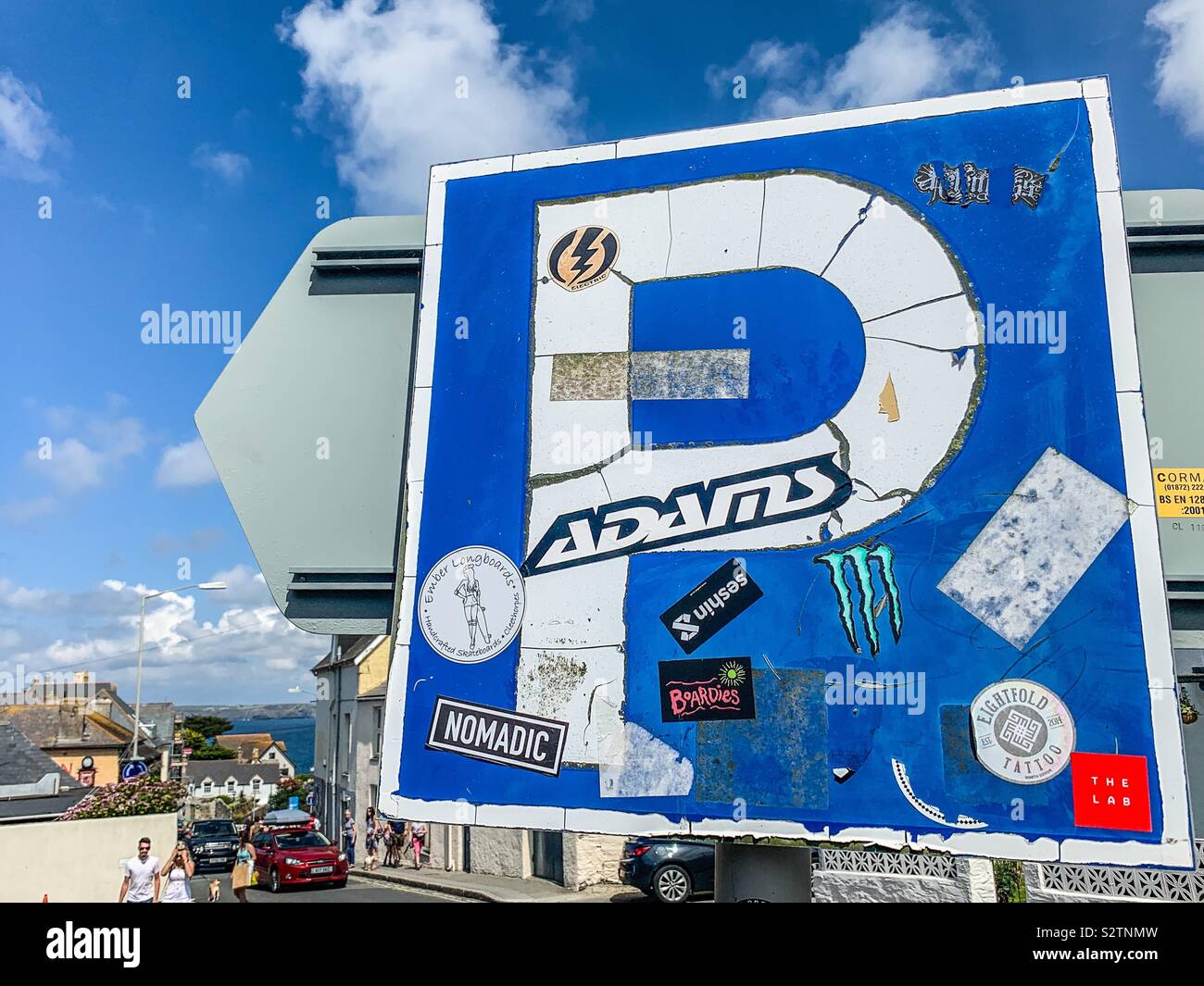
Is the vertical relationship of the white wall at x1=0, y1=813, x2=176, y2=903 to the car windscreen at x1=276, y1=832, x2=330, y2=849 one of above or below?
above

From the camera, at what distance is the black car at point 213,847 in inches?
918

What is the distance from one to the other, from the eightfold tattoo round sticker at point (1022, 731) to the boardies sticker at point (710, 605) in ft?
4.05

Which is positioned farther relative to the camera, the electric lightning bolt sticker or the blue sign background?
the electric lightning bolt sticker

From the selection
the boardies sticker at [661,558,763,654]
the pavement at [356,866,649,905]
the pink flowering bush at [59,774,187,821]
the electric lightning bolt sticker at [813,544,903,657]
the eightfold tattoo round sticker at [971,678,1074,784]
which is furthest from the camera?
the pavement at [356,866,649,905]

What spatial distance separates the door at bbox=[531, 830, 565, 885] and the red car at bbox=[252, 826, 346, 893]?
407 centimetres

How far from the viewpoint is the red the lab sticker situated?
4117 millimetres

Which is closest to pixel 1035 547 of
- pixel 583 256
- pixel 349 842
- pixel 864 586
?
pixel 864 586

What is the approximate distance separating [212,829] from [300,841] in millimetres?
7025

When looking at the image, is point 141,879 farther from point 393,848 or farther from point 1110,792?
point 393,848

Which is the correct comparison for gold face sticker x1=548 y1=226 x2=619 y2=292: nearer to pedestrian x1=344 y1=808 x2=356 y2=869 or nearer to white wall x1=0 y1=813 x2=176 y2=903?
white wall x1=0 y1=813 x2=176 y2=903

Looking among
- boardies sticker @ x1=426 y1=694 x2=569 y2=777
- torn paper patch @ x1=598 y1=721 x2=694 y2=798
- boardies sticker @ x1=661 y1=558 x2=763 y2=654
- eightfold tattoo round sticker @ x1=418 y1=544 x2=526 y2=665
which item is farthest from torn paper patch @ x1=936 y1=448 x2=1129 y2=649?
eightfold tattoo round sticker @ x1=418 y1=544 x2=526 y2=665

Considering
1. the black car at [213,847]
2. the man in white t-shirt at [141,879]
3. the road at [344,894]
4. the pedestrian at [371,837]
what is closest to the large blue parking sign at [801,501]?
the man in white t-shirt at [141,879]
